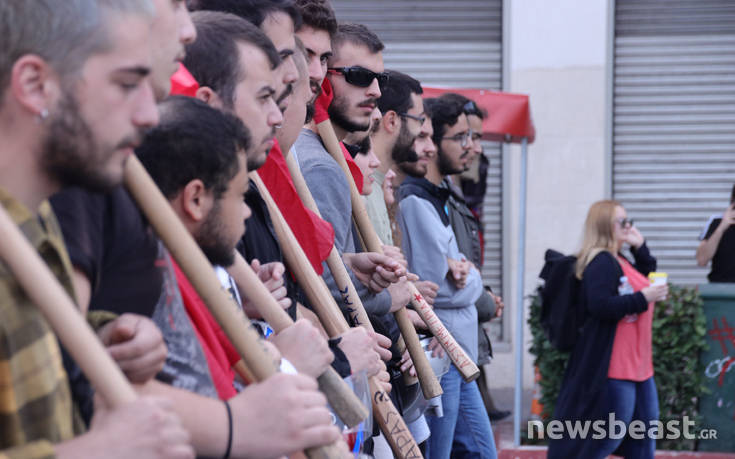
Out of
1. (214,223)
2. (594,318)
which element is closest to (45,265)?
(214,223)

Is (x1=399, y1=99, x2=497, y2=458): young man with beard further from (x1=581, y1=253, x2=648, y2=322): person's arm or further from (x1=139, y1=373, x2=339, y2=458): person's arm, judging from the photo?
(x1=139, y1=373, x2=339, y2=458): person's arm

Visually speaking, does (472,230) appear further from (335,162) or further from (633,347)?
(335,162)

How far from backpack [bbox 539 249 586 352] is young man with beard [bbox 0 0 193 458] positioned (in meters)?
5.35

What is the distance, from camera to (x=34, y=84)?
1354mm

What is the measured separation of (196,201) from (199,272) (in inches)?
9.0

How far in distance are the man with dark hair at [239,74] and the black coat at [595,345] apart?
4.16m

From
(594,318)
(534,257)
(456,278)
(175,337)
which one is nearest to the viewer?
(175,337)

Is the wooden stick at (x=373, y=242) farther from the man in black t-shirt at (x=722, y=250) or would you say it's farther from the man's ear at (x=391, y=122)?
the man in black t-shirt at (x=722, y=250)

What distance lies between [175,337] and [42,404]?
42 cm

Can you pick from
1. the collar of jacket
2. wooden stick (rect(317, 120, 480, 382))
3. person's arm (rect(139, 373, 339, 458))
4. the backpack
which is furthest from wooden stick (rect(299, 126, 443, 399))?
the backpack

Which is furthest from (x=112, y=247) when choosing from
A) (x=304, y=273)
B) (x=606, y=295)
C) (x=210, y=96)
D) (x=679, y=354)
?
(x=679, y=354)

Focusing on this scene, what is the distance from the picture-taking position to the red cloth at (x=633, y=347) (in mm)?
6262

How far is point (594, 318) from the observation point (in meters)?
6.32

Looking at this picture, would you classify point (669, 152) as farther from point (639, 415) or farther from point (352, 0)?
point (639, 415)
